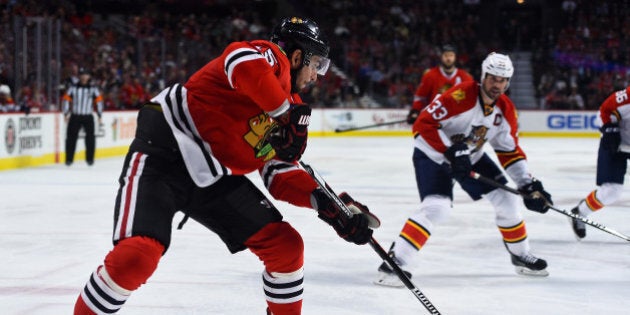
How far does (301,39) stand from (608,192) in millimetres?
3592

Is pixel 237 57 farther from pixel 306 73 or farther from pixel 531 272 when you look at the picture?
pixel 531 272

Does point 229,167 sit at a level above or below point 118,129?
above

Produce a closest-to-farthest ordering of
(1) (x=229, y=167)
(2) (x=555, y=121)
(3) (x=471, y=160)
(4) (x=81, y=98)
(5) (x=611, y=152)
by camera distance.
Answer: (1) (x=229, y=167)
(3) (x=471, y=160)
(5) (x=611, y=152)
(4) (x=81, y=98)
(2) (x=555, y=121)

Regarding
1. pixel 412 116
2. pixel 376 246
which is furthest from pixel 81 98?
pixel 376 246

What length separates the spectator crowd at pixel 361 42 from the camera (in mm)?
15320

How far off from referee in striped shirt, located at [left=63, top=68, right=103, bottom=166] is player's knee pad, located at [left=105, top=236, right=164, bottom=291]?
8751 millimetres

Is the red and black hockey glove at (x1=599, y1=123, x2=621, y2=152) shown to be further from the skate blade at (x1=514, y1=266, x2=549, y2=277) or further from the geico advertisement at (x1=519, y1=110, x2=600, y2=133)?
the geico advertisement at (x1=519, y1=110, x2=600, y2=133)

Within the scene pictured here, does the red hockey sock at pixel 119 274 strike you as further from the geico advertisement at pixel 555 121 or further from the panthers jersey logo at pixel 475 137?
the geico advertisement at pixel 555 121

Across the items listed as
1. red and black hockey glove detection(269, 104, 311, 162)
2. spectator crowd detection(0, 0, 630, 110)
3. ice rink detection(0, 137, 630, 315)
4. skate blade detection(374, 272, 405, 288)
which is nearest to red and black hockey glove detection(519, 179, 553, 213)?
ice rink detection(0, 137, 630, 315)

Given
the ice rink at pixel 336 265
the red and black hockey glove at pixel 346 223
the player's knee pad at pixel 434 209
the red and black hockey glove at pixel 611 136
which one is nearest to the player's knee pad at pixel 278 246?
the red and black hockey glove at pixel 346 223

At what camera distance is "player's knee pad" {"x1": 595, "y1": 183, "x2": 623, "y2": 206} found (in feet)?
18.3

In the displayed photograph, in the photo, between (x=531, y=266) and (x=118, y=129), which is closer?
(x=531, y=266)

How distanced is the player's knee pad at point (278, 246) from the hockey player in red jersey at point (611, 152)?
317 cm

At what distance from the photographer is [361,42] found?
70.9 feet
